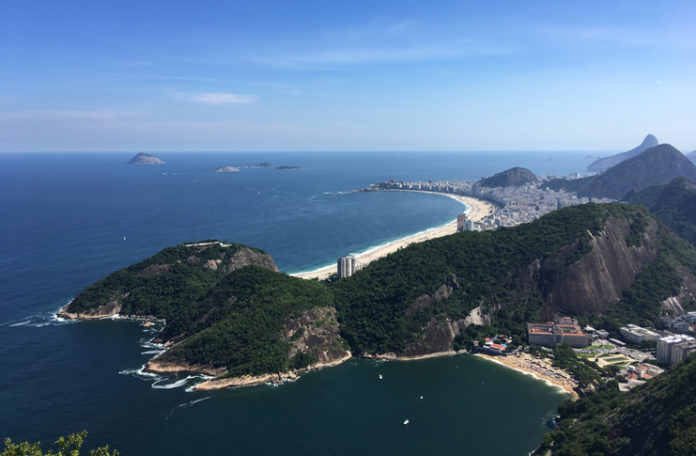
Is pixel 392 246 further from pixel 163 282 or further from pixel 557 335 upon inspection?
pixel 163 282

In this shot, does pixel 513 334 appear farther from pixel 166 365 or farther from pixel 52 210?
pixel 52 210

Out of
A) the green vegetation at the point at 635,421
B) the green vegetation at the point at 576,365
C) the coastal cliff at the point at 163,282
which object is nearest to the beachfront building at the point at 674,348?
the green vegetation at the point at 576,365

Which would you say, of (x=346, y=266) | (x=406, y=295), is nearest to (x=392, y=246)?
(x=346, y=266)

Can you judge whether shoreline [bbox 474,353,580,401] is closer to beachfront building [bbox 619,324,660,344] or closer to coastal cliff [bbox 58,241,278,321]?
beachfront building [bbox 619,324,660,344]

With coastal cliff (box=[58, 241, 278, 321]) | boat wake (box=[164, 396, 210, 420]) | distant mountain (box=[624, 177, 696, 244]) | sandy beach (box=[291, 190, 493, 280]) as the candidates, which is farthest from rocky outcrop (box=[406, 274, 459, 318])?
distant mountain (box=[624, 177, 696, 244])

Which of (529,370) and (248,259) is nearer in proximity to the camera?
(529,370)

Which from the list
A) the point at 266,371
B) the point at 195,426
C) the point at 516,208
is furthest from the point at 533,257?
the point at 516,208

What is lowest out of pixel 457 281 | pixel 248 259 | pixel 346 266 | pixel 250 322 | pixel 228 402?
pixel 228 402
